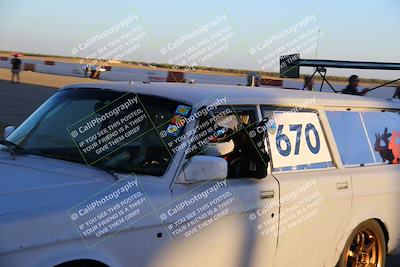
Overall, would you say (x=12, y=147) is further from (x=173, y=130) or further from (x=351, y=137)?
(x=351, y=137)

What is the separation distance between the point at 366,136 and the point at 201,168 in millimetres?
2266

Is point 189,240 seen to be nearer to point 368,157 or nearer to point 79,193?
point 79,193

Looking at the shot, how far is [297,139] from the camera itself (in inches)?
180

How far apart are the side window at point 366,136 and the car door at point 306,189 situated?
0.23m

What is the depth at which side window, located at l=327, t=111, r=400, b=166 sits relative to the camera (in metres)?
5.00

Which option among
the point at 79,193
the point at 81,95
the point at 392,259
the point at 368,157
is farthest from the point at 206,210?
the point at 392,259

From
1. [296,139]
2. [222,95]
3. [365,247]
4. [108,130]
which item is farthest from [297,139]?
[108,130]

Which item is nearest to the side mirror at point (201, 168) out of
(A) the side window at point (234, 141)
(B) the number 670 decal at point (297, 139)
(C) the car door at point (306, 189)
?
(A) the side window at point (234, 141)

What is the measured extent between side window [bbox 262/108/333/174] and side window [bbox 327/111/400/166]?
236mm

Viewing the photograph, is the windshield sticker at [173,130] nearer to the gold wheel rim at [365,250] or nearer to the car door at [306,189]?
the car door at [306,189]

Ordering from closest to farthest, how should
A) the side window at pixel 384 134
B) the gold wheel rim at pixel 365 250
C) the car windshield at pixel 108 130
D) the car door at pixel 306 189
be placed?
the car windshield at pixel 108 130 → the car door at pixel 306 189 → the gold wheel rim at pixel 365 250 → the side window at pixel 384 134

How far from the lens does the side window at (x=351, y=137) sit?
496 centimetres

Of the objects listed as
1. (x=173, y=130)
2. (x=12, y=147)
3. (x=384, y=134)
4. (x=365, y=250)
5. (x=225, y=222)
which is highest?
(x=12, y=147)

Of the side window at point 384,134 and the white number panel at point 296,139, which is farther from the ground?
the white number panel at point 296,139
